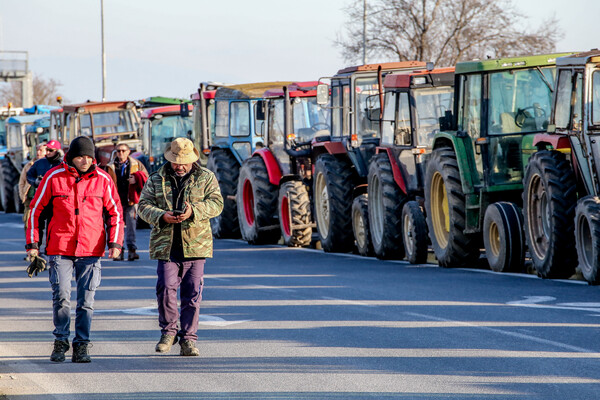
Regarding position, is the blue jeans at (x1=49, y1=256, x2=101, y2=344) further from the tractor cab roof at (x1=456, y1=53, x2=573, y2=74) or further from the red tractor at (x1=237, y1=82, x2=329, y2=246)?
the red tractor at (x1=237, y1=82, x2=329, y2=246)

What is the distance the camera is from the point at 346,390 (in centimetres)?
855

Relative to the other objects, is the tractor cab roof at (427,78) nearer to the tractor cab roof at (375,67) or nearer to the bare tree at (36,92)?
the tractor cab roof at (375,67)

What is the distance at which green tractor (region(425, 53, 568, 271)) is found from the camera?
1688cm

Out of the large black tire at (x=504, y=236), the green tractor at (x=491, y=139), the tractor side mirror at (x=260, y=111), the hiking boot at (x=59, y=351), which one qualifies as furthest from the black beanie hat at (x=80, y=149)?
the tractor side mirror at (x=260, y=111)

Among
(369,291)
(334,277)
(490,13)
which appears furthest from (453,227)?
(490,13)

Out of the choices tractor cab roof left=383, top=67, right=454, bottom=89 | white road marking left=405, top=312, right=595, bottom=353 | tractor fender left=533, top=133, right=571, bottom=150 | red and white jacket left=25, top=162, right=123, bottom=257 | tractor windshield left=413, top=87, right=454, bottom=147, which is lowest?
white road marking left=405, top=312, right=595, bottom=353

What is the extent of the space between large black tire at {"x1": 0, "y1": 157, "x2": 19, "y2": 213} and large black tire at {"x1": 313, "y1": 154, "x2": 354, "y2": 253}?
70.7 ft

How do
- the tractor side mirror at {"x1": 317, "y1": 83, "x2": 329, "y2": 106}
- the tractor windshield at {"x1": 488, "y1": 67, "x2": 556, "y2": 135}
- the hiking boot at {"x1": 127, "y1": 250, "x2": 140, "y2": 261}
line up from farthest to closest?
the hiking boot at {"x1": 127, "y1": 250, "x2": 140, "y2": 261}, the tractor side mirror at {"x1": 317, "y1": 83, "x2": 329, "y2": 106}, the tractor windshield at {"x1": 488, "y1": 67, "x2": 556, "y2": 135}

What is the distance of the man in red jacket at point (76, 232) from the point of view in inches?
408

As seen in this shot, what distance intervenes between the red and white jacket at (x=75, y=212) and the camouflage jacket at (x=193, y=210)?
0.97 ft

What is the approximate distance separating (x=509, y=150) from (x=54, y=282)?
8.26 metres

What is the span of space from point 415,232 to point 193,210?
339 inches

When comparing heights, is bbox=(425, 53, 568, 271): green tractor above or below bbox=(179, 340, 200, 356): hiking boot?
above

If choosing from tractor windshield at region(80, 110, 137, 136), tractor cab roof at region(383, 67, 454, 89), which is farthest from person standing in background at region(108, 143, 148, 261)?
tractor windshield at region(80, 110, 137, 136)
